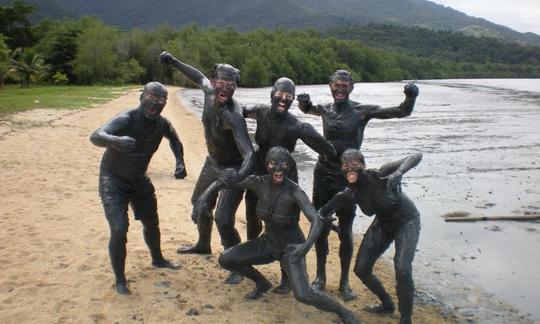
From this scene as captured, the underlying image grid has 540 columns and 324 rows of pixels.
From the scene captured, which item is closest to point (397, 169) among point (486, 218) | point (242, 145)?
point (242, 145)

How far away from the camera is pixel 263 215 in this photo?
6.21m

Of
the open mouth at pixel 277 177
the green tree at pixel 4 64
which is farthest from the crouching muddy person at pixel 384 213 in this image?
the green tree at pixel 4 64

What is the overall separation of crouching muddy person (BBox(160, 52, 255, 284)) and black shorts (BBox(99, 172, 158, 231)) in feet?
2.17

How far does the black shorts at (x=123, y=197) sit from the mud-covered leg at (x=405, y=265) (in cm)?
326

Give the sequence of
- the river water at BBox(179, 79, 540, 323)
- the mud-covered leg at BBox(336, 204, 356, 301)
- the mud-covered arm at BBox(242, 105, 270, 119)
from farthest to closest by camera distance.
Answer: the river water at BBox(179, 79, 540, 323), the mud-covered leg at BBox(336, 204, 356, 301), the mud-covered arm at BBox(242, 105, 270, 119)

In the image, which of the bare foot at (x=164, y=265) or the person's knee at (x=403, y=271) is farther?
the bare foot at (x=164, y=265)

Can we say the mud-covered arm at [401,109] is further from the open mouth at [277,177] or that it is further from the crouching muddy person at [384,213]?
the open mouth at [277,177]

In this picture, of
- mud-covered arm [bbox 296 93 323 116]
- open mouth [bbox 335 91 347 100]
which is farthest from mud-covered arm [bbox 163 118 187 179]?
open mouth [bbox 335 91 347 100]

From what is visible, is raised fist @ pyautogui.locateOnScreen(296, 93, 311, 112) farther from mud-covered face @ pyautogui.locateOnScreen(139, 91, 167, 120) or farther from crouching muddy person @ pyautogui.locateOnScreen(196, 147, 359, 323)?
mud-covered face @ pyautogui.locateOnScreen(139, 91, 167, 120)

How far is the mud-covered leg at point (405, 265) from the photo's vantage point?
19.2 feet

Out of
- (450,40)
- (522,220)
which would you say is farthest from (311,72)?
(522,220)

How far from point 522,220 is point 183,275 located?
8.86m

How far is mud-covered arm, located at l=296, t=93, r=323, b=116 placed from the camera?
6930 mm

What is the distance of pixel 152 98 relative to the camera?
641 cm
